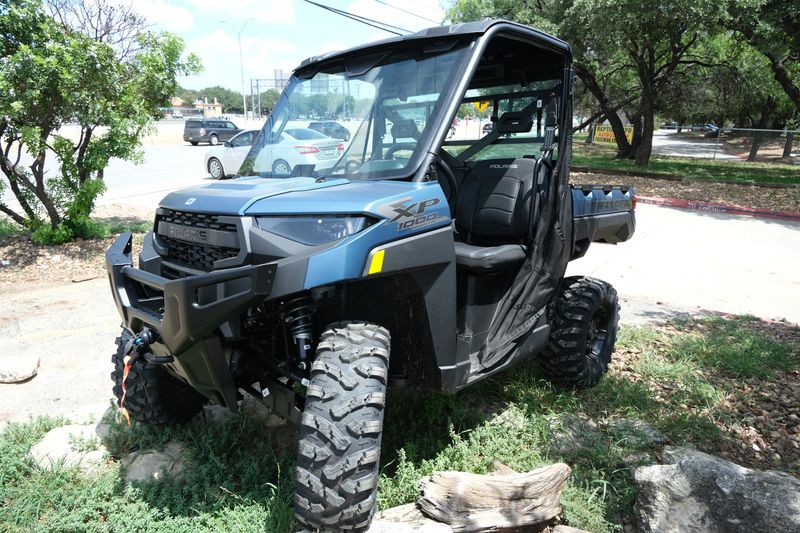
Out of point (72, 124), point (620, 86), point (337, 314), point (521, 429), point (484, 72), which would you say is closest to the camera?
point (337, 314)

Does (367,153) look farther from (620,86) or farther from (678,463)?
(620,86)

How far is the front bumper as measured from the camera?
2246mm

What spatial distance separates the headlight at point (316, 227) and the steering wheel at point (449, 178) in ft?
2.33

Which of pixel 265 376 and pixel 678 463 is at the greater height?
pixel 265 376

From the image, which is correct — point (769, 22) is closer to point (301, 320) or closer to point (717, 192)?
point (717, 192)

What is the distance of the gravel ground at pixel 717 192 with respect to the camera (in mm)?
13828

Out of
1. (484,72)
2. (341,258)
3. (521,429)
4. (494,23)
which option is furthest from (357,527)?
(484,72)

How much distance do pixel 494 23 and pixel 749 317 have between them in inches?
181

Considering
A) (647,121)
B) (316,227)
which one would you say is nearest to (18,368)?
(316,227)

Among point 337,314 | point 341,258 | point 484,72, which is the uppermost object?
point 484,72

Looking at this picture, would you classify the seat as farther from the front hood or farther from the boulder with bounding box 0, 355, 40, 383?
the boulder with bounding box 0, 355, 40, 383

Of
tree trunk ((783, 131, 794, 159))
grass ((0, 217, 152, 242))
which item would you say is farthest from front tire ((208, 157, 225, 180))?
tree trunk ((783, 131, 794, 159))

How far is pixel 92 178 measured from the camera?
871 centimetres

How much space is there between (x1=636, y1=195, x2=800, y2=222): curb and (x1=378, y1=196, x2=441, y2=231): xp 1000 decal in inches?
496
